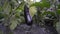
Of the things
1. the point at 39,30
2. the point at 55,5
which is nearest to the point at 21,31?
the point at 39,30

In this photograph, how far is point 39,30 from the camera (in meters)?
0.55

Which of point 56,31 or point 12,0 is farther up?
point 12,0

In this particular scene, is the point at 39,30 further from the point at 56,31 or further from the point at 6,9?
the point at 6,9

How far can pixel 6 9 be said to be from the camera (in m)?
0.42

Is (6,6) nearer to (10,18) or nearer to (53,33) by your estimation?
(10,18)

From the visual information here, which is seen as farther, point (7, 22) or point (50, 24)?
point (50, 24)

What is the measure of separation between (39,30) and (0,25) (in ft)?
0.52

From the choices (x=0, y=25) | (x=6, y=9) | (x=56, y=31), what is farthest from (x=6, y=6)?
(x=56, y=31)

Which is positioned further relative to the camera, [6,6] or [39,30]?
[39,30]

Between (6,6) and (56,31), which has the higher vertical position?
(6,6)

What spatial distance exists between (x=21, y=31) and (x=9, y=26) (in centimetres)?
9

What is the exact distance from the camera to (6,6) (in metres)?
0.42

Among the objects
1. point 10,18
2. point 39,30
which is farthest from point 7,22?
point 39,30

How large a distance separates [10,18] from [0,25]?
0.33 ft
